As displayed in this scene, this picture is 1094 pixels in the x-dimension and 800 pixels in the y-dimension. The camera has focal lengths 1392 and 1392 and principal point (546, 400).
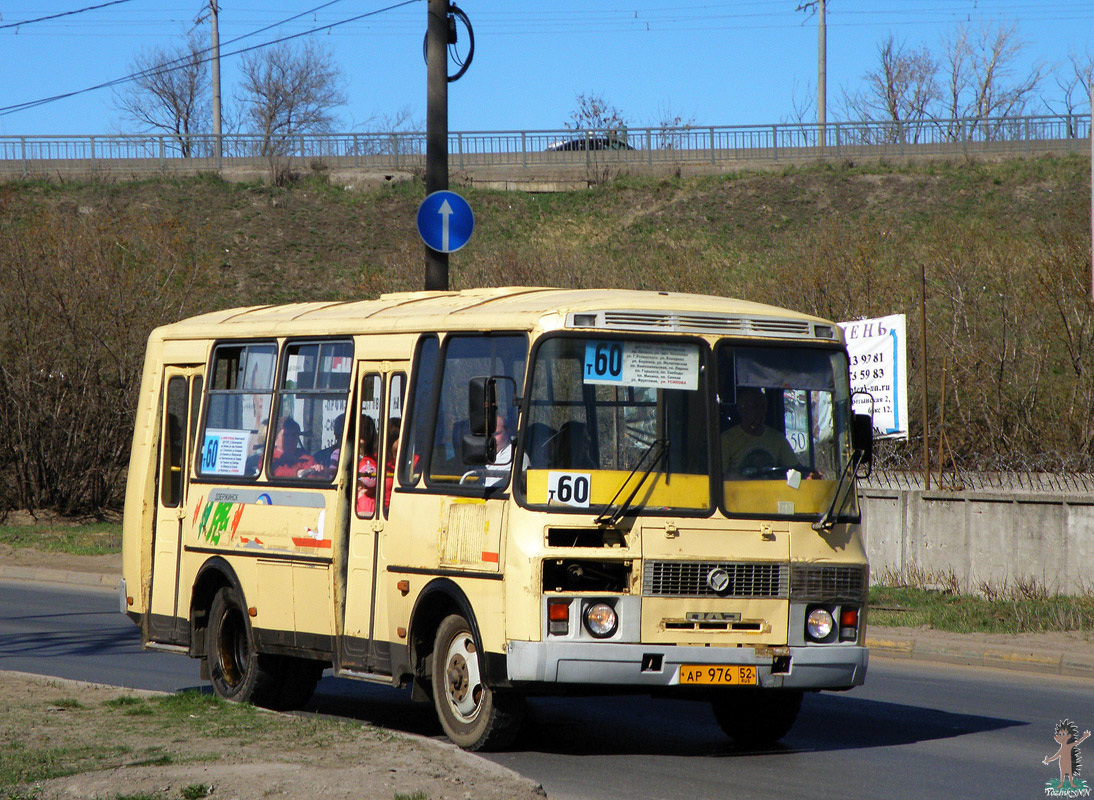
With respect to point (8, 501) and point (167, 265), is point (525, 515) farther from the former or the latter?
point (167, 265)


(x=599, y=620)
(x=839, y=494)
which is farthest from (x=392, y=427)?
(x=839, y=494)

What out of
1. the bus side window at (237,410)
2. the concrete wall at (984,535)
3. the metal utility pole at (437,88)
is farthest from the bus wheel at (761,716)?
the concrete wall at (984,535)

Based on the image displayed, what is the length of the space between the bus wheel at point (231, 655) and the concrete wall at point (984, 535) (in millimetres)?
9535

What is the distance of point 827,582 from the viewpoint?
8.48 metres

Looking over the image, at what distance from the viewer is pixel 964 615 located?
15.3 meters

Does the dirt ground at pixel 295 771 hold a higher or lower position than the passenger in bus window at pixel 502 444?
lower

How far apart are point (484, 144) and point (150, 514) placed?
48564 millimetres

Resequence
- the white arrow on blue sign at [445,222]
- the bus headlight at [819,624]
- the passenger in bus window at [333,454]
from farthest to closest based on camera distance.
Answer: the white arrow on blue sign at [445,222], the passenger in bus window at [333,454], the bus headlight at [819,624]

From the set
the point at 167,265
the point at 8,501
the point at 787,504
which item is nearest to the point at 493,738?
the point at 787,504

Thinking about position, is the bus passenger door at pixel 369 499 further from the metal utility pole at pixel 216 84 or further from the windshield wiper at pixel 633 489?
the metal utility pole at pixel 216 84

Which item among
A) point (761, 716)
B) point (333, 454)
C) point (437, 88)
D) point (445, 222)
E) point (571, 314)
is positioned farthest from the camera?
point (437, 88)

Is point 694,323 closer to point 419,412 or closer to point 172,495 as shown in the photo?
point 419,412

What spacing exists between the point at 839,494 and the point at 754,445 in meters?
0.65

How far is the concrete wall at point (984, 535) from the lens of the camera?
15.9m
